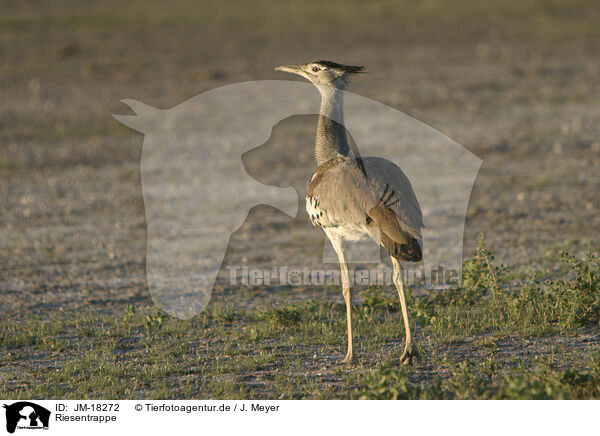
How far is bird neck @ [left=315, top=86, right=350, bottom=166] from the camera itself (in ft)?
17.8

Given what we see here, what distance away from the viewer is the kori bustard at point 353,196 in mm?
4809

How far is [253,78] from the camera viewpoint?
1731 cm

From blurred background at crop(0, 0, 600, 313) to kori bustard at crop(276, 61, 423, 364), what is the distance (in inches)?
91.4

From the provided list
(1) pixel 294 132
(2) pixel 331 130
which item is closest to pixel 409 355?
(2) pixel 331 130

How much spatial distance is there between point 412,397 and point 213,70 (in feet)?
47.7

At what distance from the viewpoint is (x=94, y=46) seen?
68.1ft
